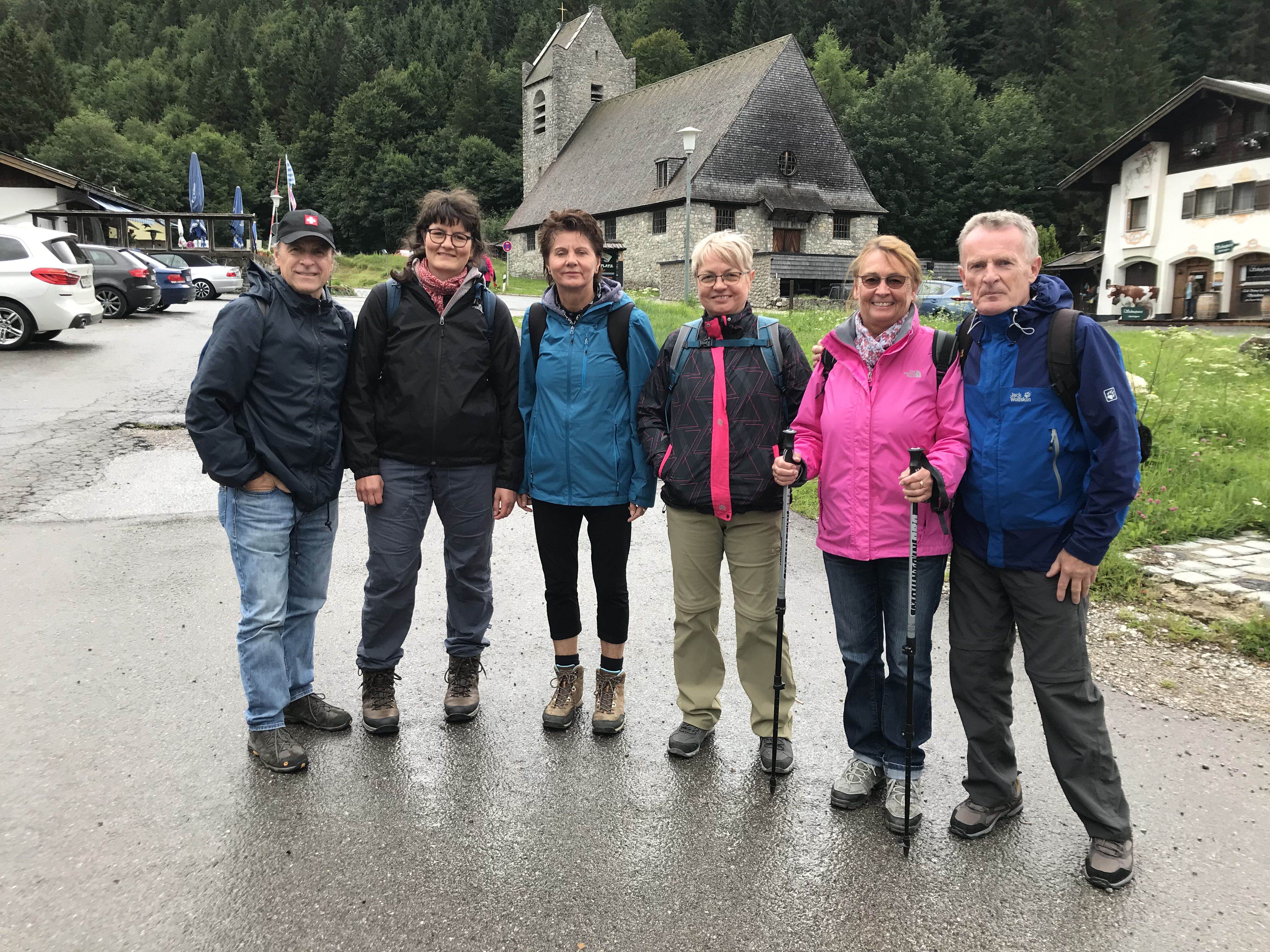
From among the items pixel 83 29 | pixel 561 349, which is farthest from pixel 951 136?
pixel 83 29

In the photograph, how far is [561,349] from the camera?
3904 mm

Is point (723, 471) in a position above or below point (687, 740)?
above

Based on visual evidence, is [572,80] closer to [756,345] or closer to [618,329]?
[618,329]

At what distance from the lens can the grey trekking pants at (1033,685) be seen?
301 cm

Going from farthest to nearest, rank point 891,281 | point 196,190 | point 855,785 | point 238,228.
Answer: point 238,228 < point 196,190 < point 855,785 < point 891,281

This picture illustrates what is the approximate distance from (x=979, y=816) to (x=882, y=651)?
0.63 metres

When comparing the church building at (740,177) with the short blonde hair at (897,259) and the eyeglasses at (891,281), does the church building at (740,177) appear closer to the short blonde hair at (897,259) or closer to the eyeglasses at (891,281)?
the short blonde hair at (897,259)

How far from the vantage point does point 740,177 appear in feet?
148

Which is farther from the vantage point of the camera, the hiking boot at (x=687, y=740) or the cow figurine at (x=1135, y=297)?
the cow figurine at (x=1135, y=297)

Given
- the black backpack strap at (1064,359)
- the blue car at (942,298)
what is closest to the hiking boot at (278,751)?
the black backpack strap at (1064,359)

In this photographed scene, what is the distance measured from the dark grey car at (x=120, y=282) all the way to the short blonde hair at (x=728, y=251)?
69.9 feet

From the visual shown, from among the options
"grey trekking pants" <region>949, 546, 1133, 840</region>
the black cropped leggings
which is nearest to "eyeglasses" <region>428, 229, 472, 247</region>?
the black cropped leggings

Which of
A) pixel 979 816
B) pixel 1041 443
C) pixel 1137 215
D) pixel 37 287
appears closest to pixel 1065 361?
pixel 1041 443

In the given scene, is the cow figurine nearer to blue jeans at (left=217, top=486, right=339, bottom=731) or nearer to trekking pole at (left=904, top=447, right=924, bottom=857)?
trekking pole at (left=904, top=447, right=924, bottom=857)
